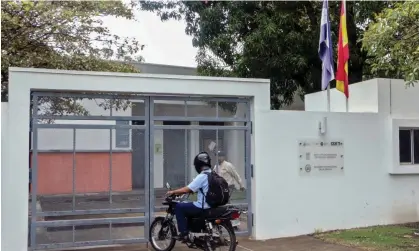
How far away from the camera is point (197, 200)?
7203 mm

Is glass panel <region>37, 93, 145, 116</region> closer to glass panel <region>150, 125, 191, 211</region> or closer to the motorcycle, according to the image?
glass panel <region>150, 125, 191, 211</region>

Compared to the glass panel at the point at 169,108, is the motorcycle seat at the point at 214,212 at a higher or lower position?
lower

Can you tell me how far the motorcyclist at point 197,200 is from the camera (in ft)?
23.1

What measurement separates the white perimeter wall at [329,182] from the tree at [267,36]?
3.88 metres

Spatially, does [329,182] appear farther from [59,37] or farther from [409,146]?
[59,37]

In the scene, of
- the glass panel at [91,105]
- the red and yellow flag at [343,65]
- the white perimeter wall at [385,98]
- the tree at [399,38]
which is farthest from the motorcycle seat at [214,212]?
the white perimeter wall at [385,98]

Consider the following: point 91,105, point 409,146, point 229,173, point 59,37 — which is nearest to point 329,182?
point 229,173

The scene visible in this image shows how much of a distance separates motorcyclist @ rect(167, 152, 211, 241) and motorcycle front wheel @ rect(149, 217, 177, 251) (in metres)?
0.23

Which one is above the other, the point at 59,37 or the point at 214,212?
the point at 59,37

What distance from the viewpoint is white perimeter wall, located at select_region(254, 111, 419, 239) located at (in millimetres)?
8719

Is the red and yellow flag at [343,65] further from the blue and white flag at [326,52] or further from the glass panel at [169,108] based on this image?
the glass panel at [169,108]

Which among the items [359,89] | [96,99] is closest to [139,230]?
[96,99]

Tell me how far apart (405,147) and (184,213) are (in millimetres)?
5456

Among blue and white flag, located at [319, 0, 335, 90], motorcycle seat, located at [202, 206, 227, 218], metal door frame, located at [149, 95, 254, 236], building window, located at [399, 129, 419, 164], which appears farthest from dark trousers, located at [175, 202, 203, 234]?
building window, located at [399, 129, 419, 164]
